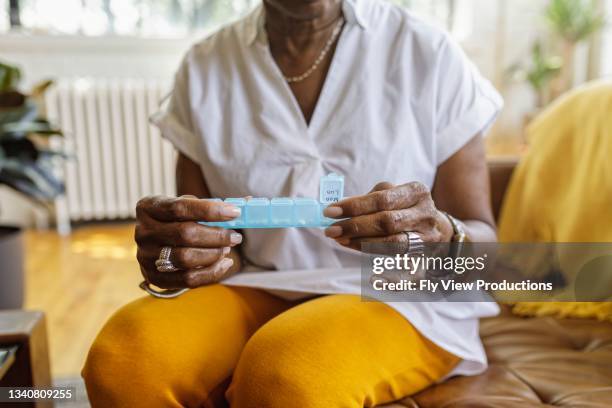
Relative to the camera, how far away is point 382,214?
2.08 feet

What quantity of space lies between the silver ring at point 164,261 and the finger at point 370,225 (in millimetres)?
192

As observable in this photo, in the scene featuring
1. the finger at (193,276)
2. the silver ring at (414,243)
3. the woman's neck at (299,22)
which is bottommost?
the finger at (193,276)

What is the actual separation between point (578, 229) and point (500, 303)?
0.66ft

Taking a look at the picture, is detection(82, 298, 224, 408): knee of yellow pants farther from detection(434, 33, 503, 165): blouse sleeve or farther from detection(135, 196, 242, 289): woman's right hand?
detection(434, 33, 503, 165): blouse sleeve

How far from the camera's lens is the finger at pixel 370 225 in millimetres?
630

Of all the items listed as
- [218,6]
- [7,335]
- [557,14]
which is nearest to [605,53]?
[557,14]

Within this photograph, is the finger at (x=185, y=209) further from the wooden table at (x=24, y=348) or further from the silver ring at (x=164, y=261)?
the wooden table at (x=24, y=348)

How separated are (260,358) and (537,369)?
1.45 feet

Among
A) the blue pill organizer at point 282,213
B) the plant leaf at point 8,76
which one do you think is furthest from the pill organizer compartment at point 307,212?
the plant leaf at point 8,76

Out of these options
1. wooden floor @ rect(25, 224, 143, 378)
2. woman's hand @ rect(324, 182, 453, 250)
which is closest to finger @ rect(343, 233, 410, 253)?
woman's hand @ rect(324, 182, 453, 250)

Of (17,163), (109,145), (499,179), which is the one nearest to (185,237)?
(499,179)

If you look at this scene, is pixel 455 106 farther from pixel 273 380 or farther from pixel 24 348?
pixel 24 348

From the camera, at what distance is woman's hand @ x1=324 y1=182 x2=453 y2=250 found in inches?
24.7

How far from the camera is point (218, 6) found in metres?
3.41
